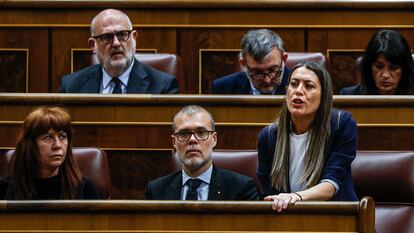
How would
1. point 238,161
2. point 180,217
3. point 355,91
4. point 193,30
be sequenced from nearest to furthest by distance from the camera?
1. point 180,217
2. point 238,161
3. point 355,91
4. point 193,30

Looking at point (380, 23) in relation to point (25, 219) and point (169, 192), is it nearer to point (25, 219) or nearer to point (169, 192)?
point (169, 192)

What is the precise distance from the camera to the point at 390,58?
1.52 meters

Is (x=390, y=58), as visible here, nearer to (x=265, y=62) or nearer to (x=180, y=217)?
(x=265, y=62)

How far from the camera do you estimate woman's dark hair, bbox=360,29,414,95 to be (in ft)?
5.00

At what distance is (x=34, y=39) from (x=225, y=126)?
48cm

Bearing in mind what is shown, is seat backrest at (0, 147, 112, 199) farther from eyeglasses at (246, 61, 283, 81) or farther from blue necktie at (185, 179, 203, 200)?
eyeglasses at (246, 61, 283, 81)

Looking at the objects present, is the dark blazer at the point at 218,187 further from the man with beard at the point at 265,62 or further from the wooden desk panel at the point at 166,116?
the man with beard at the point at 265,62

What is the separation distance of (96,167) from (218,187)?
15 centimetres

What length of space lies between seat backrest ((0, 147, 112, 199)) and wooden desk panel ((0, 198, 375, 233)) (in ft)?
0.75

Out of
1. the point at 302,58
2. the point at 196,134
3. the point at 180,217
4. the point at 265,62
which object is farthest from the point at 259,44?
the point at 180,217

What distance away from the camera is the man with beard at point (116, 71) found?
158cm

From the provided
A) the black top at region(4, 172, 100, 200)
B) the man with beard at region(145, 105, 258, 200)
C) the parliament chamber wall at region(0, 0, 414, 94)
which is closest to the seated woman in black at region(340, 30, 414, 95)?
the parliament chamber wall at region(0, 0, 414, 94)

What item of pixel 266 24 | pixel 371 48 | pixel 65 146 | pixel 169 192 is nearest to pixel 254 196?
pixel 169 192

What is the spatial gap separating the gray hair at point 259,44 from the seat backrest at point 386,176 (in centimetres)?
28
